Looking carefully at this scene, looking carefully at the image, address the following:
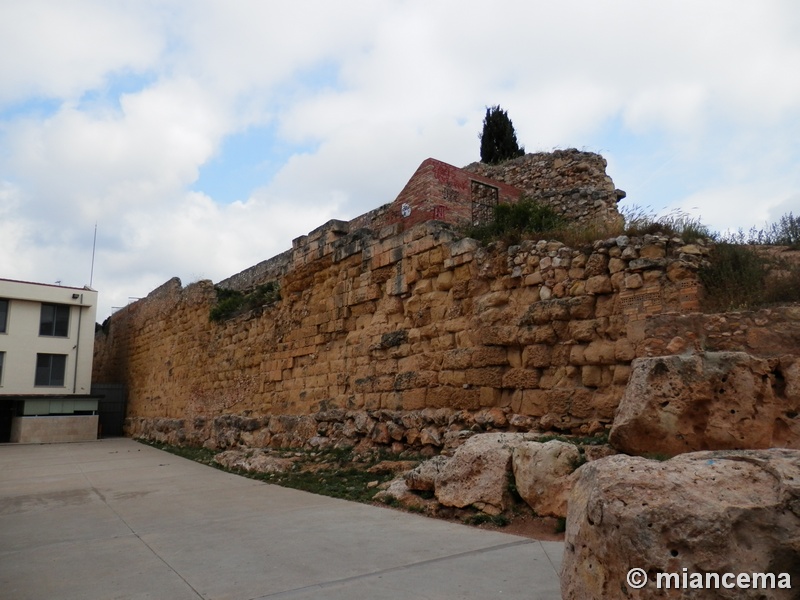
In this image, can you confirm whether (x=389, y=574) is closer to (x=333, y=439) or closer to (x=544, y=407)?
(x=544, y=407)

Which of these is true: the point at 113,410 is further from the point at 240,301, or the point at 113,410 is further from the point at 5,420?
the point at 240,301

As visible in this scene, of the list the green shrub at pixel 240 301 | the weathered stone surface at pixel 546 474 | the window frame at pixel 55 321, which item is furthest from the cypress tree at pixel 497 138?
the weathered stone surface at pixel 546 474

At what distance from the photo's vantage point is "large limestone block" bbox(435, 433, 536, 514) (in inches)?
216

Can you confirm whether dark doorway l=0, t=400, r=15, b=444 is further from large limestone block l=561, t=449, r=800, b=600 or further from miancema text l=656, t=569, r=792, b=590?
miancema text l=656, t=569, r=792, b=590

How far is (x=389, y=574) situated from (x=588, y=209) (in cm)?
996

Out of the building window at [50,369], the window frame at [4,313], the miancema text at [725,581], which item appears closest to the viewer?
the miancema text at [725,581]

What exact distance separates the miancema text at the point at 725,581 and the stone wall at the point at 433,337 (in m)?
3.77

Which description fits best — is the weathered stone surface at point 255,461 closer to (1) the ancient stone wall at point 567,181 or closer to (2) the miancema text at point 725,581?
(1) the ancient stone wall at point 567,181

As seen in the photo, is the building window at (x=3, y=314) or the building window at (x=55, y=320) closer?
the building window at (x=3, y=314)

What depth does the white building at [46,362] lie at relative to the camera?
19984mm

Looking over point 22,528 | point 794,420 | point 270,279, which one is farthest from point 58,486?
point 794,420

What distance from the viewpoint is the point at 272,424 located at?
37.6 ft

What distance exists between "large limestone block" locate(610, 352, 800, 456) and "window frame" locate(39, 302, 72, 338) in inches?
898

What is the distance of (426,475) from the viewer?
626 centimetres
